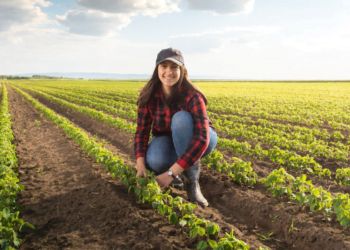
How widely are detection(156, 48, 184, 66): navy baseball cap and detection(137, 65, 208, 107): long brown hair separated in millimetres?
169

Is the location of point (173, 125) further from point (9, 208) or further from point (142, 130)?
point (9, 208)

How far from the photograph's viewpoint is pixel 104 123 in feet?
35.7

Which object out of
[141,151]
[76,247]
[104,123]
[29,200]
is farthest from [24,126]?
[76,247]

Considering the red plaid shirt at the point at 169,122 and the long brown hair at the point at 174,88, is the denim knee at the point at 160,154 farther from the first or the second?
the long brown hair at the point at 174,88

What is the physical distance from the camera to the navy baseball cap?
10.5 feet

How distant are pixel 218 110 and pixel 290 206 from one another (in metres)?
12.0

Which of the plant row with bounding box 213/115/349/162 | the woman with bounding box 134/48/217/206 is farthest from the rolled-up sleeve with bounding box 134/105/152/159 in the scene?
the plant row with bounding box 213/115/349/162

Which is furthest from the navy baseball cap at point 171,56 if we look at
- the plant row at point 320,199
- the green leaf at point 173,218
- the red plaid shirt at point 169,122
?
the plant row at point 320,199

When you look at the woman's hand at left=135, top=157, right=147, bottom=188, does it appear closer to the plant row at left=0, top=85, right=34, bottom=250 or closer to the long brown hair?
the long brown hair

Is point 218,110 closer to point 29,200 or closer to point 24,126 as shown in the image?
point 24,126

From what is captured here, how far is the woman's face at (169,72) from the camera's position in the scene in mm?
3322

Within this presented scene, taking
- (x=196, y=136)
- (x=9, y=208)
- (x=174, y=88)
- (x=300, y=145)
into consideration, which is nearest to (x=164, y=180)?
(x=196, y=136)

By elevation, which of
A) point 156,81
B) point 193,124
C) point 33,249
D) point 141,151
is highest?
point 156,81

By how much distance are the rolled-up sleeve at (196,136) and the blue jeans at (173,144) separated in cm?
9
